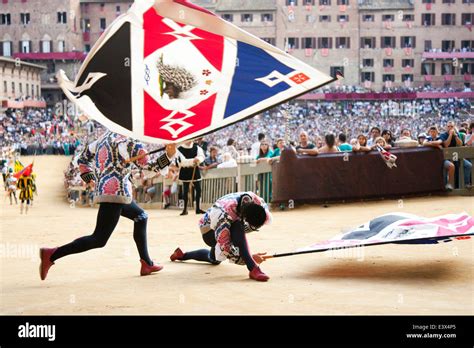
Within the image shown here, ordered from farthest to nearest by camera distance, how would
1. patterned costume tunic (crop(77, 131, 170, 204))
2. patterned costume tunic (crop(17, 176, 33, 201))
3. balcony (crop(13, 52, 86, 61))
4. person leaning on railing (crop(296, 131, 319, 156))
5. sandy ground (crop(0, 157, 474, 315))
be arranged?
balcony (crop(13, 52, 86, 61)) < patterned costume tunic (crop(17, 176, 33, 201)) < person leaning on railing (crop(296, 131, 319, 156)) < patterned costume tunic (crop(77, 131, 170, 204)) < sandy ground (crop(0, 157, 474, 315))

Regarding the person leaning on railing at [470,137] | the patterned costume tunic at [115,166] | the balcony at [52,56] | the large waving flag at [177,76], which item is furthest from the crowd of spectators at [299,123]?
the patterned costume tunic at [115,166]

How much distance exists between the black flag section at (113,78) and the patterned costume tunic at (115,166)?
0.95ft

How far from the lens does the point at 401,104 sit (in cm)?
7775

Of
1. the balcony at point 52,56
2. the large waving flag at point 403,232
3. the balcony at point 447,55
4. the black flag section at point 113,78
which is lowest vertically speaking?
the large waving flag at point 403,232

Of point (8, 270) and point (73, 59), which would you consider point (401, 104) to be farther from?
point (8, 270)

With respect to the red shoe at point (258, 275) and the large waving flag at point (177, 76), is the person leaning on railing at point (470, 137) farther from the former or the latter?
Result: the red shoe at point (258, 275)

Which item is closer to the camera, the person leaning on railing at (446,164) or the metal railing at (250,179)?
the person leaning on railing at (446,164)

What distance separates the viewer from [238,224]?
26.2 feet

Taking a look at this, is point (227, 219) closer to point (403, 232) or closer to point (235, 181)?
point (403, 232)

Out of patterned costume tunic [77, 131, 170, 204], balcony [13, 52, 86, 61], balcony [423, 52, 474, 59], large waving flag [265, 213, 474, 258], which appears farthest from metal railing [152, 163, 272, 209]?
balcony [13, 52, 86, 61]

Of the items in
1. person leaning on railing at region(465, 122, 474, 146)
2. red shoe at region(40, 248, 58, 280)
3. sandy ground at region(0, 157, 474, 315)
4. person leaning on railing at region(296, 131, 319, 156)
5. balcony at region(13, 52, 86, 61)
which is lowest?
sandy ground at region(0, 157, 474, 315)

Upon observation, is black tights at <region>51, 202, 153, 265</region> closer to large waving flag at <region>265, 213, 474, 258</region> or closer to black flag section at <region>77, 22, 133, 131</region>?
black flag section at <region>77, 22, 133, 131</region>

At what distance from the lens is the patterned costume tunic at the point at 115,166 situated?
786 centimetres

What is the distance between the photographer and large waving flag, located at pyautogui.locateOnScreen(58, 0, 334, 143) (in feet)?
25.5
